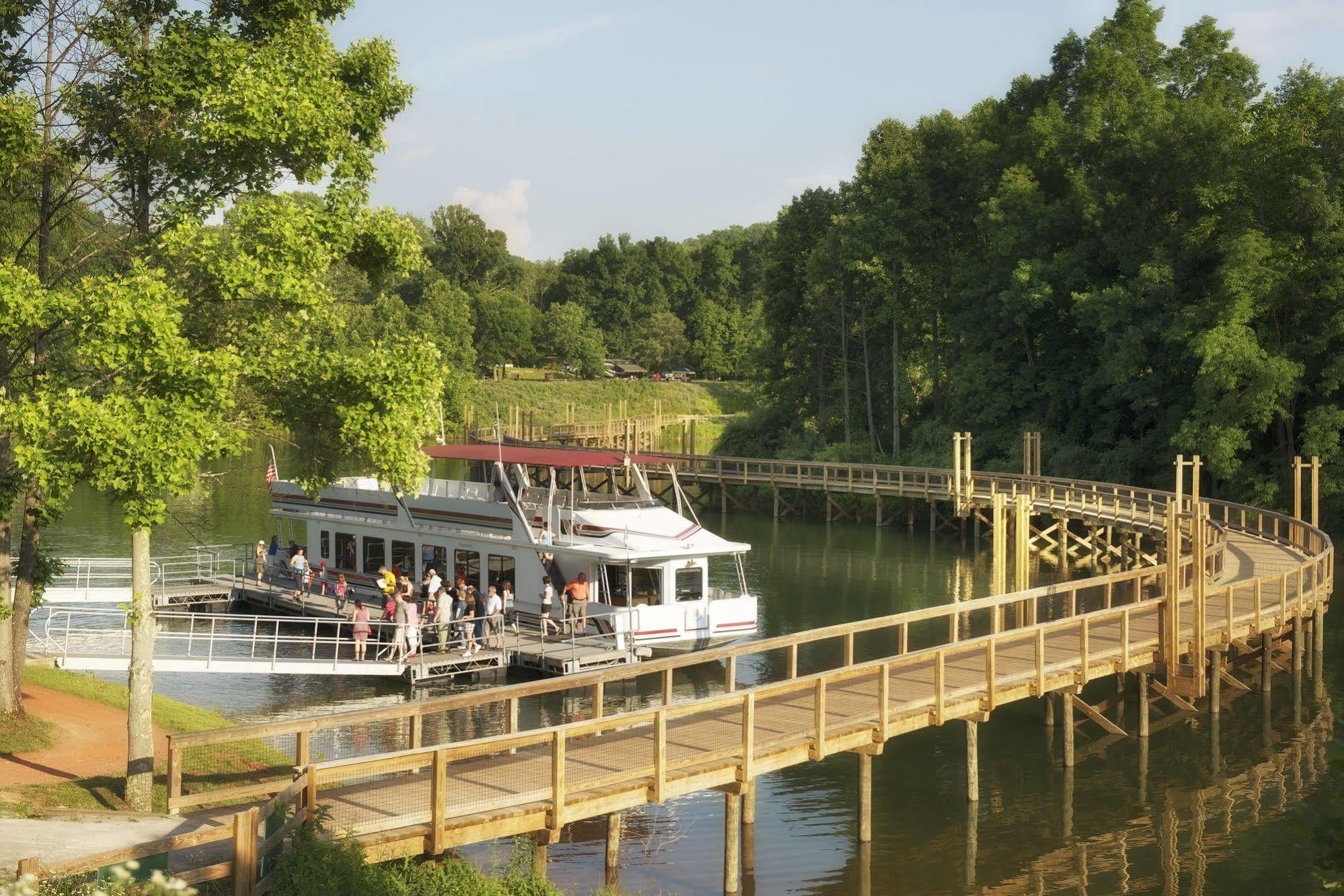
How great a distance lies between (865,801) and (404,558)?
18933 mm

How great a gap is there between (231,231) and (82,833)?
6823mm

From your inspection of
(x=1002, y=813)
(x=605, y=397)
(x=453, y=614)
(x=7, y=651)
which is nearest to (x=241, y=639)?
(x=453, y=614)

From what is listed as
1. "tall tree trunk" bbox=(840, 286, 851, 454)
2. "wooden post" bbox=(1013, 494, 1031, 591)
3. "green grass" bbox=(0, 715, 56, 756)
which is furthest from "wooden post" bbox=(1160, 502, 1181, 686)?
"tall tree trunk" bbox=(840, 286, 851, 454)

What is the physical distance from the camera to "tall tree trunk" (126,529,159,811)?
1578 cm

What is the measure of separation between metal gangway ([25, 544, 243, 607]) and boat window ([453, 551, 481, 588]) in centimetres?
566

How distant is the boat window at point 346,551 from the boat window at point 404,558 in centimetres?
168

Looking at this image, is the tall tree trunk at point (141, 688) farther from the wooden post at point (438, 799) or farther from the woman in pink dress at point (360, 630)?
the woman in pink dress at point (360, 630)

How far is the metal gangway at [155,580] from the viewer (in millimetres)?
32969

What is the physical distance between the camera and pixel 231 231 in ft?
51.8

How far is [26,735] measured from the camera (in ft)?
60.2

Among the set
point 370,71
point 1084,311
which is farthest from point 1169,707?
Result: point 1084,311

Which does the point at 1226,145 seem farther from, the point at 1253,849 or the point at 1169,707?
the point at 1253,849

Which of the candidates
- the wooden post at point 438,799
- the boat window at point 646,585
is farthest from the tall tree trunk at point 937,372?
the wooden post at point 438,799

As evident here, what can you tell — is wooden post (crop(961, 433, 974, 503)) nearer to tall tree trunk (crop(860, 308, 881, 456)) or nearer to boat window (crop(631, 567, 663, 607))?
tall tree trunk (crop(860, 308, 881, 456))
